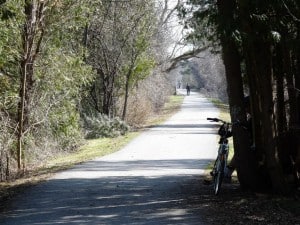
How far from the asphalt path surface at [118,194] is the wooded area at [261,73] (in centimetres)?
150

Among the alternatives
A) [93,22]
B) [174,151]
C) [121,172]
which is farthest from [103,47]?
[121,172]

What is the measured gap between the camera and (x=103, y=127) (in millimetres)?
27062

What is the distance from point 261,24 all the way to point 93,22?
2081 centimetres

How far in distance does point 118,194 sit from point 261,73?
140 inches

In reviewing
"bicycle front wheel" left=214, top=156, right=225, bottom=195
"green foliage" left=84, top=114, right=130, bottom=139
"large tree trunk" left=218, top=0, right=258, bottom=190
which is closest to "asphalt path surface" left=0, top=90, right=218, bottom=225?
"bicycle front wheel" left=214, top=156, right=225, bottom=195

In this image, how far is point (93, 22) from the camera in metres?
28.6

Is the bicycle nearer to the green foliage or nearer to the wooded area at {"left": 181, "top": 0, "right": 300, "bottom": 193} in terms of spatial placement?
the wooded area at {"left": 181, "top": 0, "right": 300, "bottom": 193}

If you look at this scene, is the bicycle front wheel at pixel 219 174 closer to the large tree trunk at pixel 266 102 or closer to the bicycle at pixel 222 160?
the bicycle at pixel 222 160

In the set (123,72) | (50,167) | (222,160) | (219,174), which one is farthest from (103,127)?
(219,174)

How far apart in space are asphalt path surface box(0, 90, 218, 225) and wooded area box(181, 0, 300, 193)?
4.93 ft

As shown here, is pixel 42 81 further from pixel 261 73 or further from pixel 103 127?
pixel 261 73

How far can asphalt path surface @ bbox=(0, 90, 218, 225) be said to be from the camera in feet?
27.0

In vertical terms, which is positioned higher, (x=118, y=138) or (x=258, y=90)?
(x=258, y=90)

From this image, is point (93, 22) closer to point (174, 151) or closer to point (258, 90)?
point (174, 151)
